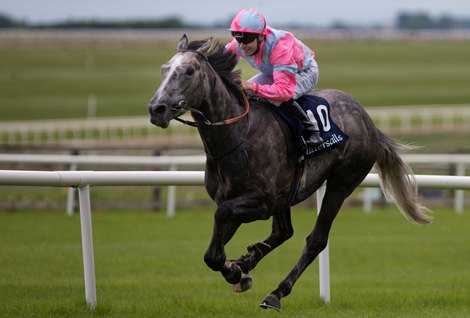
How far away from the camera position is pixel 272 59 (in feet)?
22.1

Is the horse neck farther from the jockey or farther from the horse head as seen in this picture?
the jockey

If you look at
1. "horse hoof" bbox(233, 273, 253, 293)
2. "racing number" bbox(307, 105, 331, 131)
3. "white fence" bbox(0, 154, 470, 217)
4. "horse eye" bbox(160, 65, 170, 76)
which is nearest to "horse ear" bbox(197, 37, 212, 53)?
"horse eye" bbox(160, 65, 170, 76)

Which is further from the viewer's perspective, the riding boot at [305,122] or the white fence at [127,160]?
the white fence at [127,160]

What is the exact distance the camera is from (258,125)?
261 inches

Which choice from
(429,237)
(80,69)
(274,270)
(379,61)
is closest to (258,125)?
(274,270)

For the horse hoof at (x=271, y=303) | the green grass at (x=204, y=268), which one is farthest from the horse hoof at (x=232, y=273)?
the green grass at (x=204, y=268)

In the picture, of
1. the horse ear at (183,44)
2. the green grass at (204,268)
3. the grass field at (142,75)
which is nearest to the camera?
the horse ear at (183,44)

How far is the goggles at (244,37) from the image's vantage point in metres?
6.59

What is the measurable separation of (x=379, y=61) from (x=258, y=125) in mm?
83749

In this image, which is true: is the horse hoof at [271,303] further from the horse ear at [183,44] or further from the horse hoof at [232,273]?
the horse ear at [183,44]

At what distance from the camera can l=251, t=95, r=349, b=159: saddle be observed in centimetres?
681

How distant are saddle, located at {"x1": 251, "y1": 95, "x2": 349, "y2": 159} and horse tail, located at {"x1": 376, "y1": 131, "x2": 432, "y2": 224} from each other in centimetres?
63

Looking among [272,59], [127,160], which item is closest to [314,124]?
[272,59]

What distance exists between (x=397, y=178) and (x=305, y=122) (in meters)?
1.26
